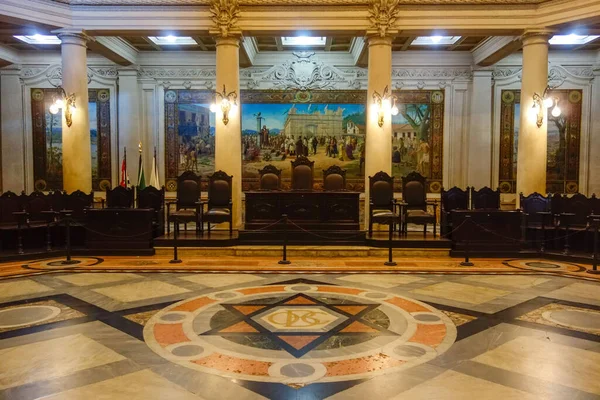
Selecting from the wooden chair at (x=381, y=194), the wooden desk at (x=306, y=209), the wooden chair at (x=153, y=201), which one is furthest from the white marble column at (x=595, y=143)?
the wooden chair at (x=153, y=201)

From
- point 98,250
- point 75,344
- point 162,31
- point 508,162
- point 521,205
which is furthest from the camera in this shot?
point 508,162

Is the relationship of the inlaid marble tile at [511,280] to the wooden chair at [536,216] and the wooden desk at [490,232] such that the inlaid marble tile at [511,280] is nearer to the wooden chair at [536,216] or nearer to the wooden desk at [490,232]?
the wooden desk at [490,232]

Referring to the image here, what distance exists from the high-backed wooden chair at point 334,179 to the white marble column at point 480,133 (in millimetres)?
5269

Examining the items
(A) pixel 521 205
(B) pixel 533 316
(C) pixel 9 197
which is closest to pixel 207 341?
(B) pixel 533 316

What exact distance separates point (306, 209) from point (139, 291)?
4372 millimetres

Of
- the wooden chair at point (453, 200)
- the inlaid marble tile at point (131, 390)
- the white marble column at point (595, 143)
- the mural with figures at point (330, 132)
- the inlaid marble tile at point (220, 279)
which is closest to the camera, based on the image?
the inlaid marble tile at point (131, 390)

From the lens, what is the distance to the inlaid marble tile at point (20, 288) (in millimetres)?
5746

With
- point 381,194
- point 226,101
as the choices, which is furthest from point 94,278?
point 381,194

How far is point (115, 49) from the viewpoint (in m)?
12.4

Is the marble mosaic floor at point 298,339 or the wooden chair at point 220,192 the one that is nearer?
the marble mosaic floor at point 298,339

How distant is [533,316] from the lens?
16.0ft

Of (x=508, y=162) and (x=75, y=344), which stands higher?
(x=508, y=162)

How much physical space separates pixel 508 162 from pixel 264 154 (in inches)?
304

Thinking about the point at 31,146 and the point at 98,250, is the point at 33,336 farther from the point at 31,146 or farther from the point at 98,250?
the point at 31,146
